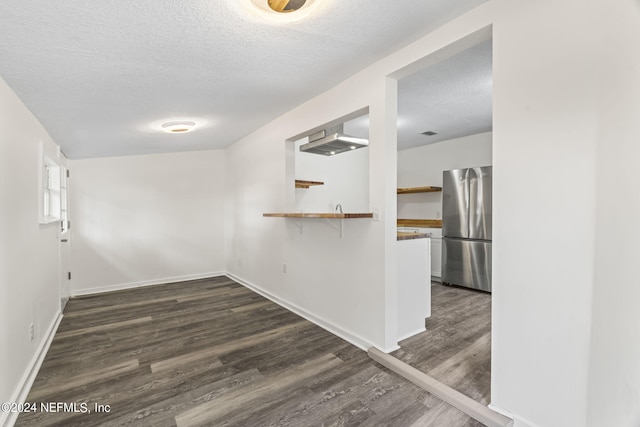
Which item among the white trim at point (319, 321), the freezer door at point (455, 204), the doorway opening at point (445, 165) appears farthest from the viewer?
the freezer door at point (455, 204)

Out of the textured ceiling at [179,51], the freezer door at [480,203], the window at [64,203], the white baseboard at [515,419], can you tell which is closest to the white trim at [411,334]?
the white baseboard at [515,419]

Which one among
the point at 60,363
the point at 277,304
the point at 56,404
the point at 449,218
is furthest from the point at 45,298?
the point at 449,218

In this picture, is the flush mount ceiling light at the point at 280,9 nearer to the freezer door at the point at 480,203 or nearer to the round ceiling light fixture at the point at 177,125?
the round ceiling light fixture at the point at 177,125

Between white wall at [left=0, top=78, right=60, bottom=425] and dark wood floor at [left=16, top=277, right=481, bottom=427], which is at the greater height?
white wall at [left=0, top=78, right=60, bottom=425]

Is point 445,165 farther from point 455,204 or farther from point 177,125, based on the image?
point 177,125

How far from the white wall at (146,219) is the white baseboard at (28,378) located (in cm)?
196

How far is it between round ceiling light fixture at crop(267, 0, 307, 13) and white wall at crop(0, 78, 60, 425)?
1.79 metres

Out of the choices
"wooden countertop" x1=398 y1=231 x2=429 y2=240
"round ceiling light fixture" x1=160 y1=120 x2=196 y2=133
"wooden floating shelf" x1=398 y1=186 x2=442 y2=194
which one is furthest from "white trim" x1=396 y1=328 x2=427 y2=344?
"round ceiling light fixture" x1=160 y1=120 x2=196 y2=133

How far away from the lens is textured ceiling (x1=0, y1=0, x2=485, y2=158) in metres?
1.58

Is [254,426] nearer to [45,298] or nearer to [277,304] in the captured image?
[277,304]

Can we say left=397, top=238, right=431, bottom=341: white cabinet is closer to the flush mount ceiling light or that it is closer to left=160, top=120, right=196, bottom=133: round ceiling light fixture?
the flush mount ceiling light

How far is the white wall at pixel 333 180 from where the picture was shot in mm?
4922

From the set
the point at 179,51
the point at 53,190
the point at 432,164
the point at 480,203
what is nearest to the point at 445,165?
the point at 432,164

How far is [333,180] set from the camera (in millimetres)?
5324
